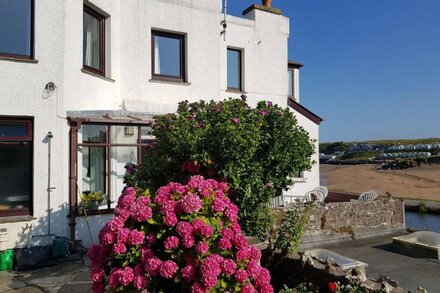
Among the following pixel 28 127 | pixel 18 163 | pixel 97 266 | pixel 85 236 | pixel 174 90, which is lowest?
pixel 85 236

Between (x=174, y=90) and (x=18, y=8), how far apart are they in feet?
15.7

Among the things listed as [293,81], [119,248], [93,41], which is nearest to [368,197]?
[293,81]

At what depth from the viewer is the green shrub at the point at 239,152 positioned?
15.7 feet

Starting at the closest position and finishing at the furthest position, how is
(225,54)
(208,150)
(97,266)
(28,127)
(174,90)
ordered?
(97,266), (208,150), (28,127), (174,90), (225,54)

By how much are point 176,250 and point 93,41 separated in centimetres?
846

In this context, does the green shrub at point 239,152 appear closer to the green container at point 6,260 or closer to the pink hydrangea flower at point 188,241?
the pink hydrangea flower at point 188,241

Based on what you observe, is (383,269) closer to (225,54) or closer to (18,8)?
(225,54)

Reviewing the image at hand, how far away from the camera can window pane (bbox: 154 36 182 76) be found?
11609 millimetres

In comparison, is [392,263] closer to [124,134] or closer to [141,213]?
[124,134]

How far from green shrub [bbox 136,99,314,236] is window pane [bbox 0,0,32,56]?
4975 mm

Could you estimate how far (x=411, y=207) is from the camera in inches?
895

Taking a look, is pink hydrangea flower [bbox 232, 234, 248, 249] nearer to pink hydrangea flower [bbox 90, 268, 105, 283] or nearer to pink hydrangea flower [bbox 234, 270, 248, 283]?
pink hydrangea flower [bbox 234, 270, 248, 283]

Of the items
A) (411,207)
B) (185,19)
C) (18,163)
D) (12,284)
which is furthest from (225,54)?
(411,207)

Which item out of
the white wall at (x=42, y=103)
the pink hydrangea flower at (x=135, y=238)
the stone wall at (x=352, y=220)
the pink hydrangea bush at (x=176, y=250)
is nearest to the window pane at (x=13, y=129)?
the white wall at (x=42, y=103)
